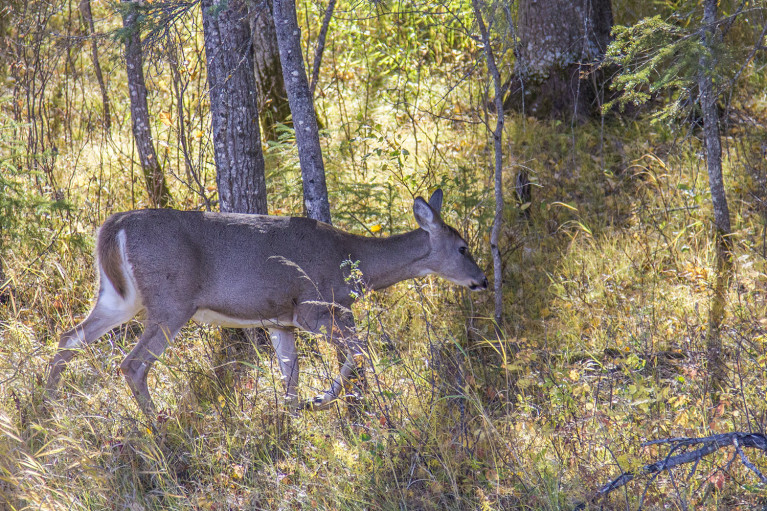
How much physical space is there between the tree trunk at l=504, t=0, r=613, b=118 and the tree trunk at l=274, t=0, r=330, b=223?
4.15 metres

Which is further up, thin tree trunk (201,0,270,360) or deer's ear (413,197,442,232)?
thin tree trunk (201,0,270,360)

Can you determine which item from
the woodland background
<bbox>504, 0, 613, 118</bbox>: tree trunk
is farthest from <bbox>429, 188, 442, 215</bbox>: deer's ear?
<bbox>504, 0, 613, 118</bbox>: tree trunk

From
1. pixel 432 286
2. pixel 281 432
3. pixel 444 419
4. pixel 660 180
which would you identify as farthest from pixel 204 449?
pixel 660 180

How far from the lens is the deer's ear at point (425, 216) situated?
19.9 ft

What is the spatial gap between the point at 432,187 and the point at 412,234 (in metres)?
1.70

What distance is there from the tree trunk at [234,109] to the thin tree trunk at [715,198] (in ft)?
11.9

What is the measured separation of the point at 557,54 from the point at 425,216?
457 centimetres

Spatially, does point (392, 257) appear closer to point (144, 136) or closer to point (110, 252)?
point (110, 252)

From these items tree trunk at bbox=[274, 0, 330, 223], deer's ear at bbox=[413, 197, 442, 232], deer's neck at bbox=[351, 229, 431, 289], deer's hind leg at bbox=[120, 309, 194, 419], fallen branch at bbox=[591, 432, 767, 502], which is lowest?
fallen branch at bbox=[591, 432, 767, 502]

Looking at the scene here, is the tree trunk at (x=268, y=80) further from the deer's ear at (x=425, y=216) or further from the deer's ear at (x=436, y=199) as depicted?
the deer's ear at (x=425, y=216)

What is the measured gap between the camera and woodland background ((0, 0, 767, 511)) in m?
4.03

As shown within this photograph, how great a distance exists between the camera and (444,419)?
4.66 meters

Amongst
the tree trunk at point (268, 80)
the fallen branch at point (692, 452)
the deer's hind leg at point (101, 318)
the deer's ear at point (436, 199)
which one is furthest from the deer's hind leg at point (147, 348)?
the tree trunk at point (268, 80)

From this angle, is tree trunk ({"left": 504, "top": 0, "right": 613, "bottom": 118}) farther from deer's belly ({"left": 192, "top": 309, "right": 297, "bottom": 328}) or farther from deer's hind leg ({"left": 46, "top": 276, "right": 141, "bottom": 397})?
deer's hind leg ({"left": 46, "top": 276, "right": 141, "bottom": 397})
